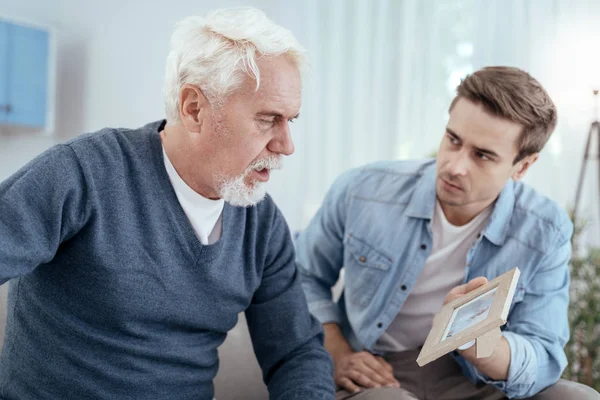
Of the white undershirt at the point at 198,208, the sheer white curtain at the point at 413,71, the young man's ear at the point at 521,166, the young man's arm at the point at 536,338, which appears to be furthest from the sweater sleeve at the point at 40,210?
the sheer white curtain at the point at 413,71

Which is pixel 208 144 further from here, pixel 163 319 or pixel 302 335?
pixel 302 335

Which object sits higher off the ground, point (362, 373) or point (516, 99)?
point (516, 99)

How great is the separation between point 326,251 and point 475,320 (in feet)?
2.41

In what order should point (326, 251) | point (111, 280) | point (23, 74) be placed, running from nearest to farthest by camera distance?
Answer: 1. point (111, 280)
2. point (326, 251)
3. point (23, 74)

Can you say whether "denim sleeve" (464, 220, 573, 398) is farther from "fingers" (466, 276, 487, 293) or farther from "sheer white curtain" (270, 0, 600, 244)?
"sheer white curtain" (270, 0, 600, 244)

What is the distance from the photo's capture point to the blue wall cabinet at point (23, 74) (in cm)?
367

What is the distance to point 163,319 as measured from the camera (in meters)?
1.23

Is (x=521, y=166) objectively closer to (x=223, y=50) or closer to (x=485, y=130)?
(x=485, y=130)

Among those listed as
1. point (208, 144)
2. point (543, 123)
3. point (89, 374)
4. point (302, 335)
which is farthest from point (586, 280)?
point (89, 374)

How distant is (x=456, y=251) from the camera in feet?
5.62

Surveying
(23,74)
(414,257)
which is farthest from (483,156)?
(23,74)

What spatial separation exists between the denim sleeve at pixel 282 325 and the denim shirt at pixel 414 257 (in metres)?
0.30

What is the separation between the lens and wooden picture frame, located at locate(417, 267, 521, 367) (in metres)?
1.07

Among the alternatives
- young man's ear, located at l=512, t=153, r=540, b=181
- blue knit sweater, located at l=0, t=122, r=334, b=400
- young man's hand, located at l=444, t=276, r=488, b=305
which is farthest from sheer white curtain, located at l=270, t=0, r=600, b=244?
blue knit sweater, located at l=0, t=122, r=334, b=400
